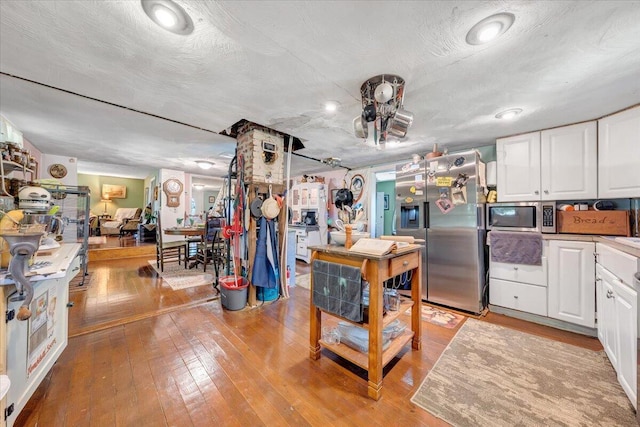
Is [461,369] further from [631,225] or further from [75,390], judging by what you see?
[75,390]

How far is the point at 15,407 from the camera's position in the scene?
1147 mm

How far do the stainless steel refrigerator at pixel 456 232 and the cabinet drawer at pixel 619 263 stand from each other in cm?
98

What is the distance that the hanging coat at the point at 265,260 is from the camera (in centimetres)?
278

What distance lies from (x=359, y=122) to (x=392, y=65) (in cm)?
59

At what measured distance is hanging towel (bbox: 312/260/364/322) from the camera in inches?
60.6

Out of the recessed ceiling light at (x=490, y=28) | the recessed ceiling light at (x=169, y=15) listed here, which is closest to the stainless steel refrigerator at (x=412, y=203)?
the recessed ceiling light at (x=490, y=28)

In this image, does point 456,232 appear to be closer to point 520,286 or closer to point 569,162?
point 520,286

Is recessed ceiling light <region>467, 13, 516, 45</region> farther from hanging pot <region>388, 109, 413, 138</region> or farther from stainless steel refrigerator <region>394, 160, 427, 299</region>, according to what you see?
stainless steel refrigerator <region>394, 160, 427, 299</region>

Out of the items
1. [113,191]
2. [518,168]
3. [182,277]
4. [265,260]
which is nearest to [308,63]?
[265,260]

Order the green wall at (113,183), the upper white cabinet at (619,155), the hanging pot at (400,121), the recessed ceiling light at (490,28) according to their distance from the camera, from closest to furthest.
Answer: the recessed ceiling light at (490,28) → the hanging pot at (400,121) → the upper white cabinet at (619,155) → the green wall at (113,183)

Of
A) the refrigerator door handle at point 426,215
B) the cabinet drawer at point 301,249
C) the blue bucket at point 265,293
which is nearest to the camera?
the blue bucket at point 265,293

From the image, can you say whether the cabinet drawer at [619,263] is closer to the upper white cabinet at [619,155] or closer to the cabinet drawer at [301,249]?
the upper white cabinet at [619,155]

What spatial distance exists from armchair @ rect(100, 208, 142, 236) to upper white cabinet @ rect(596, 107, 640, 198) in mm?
10982

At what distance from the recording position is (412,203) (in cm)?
330
